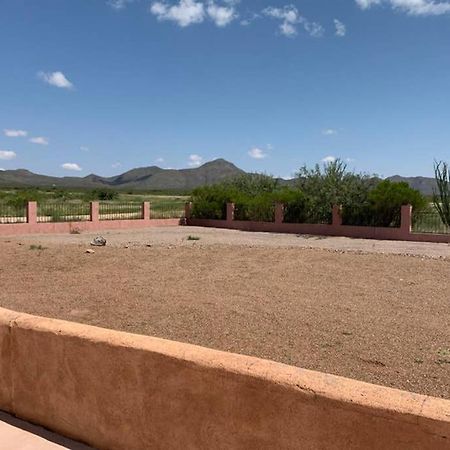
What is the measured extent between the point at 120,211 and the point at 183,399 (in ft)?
112

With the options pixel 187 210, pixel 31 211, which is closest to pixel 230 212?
pixel 187 210

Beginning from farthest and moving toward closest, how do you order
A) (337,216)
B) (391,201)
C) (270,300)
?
(337,216) < (391,201) < (270,300)

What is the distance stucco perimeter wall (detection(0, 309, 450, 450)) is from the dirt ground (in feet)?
12.9

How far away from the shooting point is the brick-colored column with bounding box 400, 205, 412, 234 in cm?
2780

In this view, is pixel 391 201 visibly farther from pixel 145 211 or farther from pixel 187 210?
pixel 145 211

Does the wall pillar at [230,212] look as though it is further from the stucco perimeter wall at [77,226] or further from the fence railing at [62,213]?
the fence railing at [62,213]

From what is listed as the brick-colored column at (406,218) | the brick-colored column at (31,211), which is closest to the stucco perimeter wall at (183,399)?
the brick-colored column at (406,218)

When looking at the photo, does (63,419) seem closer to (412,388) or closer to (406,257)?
(412,388)

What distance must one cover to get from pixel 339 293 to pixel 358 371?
234 inches

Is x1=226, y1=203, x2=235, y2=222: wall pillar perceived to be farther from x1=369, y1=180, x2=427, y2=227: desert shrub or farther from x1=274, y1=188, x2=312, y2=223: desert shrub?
x1=369, y1=180, x2=427, y2=227: desert shrub

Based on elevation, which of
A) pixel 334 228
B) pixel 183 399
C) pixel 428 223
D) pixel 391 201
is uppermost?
pixel 391 201

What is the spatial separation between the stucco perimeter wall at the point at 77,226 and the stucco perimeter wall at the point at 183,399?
27.1m

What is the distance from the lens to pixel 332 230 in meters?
31.2

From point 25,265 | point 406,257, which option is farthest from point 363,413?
point 406,257
